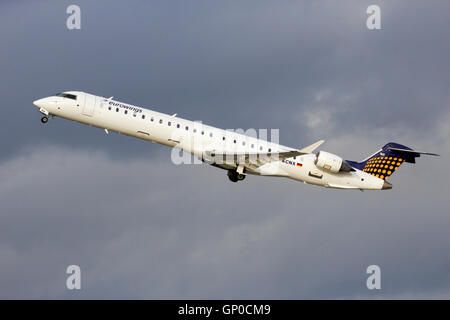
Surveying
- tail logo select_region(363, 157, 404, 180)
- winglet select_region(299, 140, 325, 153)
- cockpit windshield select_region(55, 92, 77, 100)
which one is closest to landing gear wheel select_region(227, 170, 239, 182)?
winglet select_region(299, 140, 325, 153)

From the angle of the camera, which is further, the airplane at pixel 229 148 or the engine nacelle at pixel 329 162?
the engine nacelle at pixel 329 162

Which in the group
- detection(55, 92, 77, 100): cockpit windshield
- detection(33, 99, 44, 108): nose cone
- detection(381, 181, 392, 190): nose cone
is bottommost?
detection(381, 181, 392, 190): nose cone

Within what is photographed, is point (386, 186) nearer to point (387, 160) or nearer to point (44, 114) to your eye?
point (387, 160)

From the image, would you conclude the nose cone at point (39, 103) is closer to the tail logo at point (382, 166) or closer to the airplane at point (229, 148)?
the airplane at point (229, 148)

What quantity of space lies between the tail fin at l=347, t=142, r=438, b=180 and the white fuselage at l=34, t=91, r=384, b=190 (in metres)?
3.44

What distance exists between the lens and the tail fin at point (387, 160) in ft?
184

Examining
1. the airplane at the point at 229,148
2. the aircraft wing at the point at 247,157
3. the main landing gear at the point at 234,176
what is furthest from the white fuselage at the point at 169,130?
the main landing gear at the point at 234,176

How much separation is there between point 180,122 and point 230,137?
11.5 ft

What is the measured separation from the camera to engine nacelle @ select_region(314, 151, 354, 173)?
53.2 metres

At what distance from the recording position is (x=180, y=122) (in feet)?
167

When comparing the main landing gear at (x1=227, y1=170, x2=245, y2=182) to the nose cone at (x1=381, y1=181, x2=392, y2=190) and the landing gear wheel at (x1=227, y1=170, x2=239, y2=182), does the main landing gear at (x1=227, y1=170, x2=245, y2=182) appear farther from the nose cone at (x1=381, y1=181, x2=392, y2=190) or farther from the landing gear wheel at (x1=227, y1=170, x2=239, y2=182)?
the nose cone at (x1=381, y1=181, x2=392, y2=190)

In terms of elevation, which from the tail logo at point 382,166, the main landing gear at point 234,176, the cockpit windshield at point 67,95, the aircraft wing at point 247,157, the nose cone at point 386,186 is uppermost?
the cockpit windshield at point 67,95
